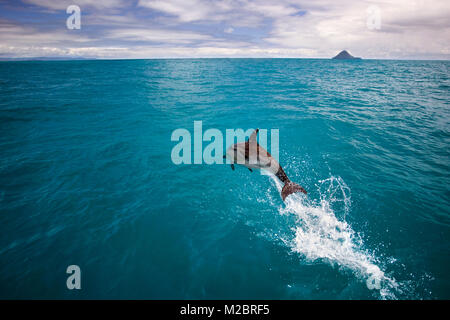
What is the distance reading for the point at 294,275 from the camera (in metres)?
6.18

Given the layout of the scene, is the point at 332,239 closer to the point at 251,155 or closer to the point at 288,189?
the point at 288,189

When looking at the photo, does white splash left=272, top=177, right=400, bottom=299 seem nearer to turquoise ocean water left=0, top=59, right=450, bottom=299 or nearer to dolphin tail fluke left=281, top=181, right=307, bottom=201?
turquoise ocean water left=0, top=59, right=450, bottom=299

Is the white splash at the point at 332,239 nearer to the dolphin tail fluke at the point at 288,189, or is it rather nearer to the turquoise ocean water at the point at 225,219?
the turquoise ocean water at the point at 225,219

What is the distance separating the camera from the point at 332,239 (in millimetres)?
7270

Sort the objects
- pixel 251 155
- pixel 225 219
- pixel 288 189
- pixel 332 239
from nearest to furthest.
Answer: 1. pixel 251 155
2. pixel 288 189
3. pixel 332 239
4. pixel 225 219

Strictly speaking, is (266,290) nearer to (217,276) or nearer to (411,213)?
(217,276)

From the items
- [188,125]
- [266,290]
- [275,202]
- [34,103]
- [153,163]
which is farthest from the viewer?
[34,103]

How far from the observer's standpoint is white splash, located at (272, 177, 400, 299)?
19.9 feet

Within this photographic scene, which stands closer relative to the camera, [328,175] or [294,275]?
[294,275]

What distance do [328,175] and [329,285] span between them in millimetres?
5925

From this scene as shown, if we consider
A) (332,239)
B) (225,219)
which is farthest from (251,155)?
(332,239)

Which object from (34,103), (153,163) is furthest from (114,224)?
(34,103)

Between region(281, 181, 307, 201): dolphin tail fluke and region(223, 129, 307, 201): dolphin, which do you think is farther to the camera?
region(281, 181, 307, 201): dolphin tail fluke

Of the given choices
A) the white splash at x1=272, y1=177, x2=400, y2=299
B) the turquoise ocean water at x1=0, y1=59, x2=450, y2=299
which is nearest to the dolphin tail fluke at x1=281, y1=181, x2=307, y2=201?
the turquoise ocean water at x1=0, y1=59, x2=450, y2=299
